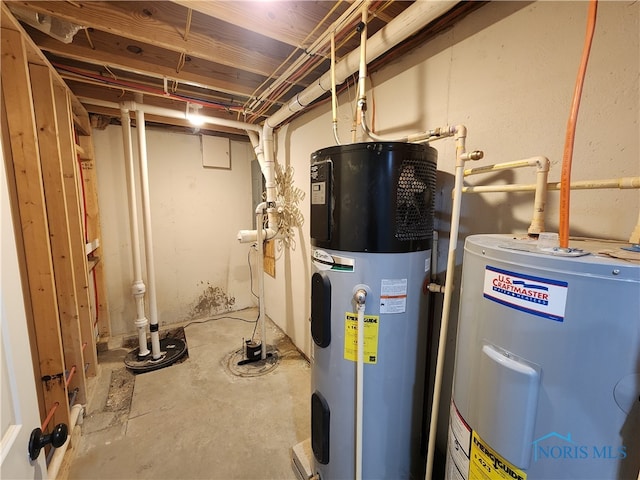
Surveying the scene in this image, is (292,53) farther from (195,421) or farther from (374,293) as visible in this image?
(195,421)

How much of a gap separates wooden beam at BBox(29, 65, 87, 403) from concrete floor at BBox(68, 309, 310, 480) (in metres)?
0.34

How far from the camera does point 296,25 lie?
1274mm

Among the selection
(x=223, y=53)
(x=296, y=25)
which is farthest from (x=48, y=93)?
(x=296, y=25)

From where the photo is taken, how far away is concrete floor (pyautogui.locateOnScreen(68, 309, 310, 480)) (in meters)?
1.50

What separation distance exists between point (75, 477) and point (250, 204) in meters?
2.82

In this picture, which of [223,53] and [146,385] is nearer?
[223,53]

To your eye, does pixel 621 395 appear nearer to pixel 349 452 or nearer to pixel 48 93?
pixel 349 452

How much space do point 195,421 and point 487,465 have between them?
184cm

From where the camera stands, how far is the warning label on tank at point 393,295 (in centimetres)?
99

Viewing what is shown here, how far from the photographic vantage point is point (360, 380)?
3.33 ft

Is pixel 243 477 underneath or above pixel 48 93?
underneath

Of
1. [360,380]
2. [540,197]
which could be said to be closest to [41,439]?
[360,380]

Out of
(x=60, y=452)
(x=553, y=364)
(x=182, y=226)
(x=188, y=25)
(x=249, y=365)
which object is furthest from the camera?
(x=182, y=226)

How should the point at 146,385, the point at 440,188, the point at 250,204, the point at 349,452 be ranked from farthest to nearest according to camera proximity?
the point at 250,204 < the point at 146,385 < the point at 440,188 < the point at 349,452
